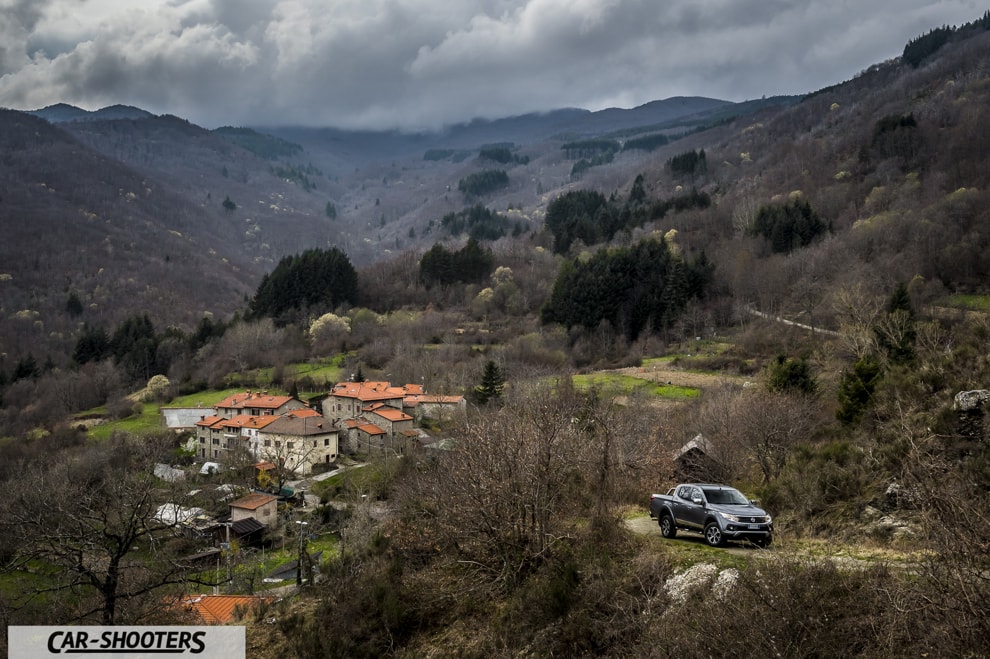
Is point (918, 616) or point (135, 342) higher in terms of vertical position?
point (918, 616)

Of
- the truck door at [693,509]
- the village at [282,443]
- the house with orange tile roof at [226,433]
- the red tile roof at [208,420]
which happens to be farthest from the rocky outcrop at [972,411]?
the red tile roof at [208,420]

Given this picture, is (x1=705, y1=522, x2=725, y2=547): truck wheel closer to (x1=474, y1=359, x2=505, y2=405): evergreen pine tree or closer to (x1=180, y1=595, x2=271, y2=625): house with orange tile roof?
(x1=180, y1=595, x2=271, y2=625): house with orange tile roof

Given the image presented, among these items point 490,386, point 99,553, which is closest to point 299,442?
point 490,386

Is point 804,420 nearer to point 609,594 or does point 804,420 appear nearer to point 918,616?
point 609,594

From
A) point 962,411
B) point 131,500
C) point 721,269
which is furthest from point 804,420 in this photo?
point 721,269

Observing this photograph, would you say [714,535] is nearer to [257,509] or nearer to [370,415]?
[257,509]

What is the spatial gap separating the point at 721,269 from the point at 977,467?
63.8 meters

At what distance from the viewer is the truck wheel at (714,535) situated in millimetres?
12248

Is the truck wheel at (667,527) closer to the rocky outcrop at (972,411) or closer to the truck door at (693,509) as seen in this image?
the truck door at (693,509)

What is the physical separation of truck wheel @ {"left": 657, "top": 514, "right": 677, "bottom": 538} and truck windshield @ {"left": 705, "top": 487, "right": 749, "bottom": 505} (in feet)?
3.78

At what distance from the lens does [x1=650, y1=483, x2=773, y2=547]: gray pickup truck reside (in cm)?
1216

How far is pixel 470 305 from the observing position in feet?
281

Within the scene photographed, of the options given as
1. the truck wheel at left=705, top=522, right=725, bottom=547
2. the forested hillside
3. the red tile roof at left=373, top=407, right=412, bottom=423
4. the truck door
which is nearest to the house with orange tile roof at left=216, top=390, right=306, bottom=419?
the forested hillside

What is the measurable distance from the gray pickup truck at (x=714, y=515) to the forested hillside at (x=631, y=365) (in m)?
0.64
